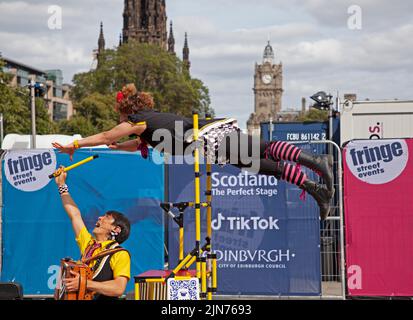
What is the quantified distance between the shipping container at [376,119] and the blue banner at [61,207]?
262 inches

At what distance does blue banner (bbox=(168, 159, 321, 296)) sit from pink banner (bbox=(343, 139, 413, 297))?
24.5 inches

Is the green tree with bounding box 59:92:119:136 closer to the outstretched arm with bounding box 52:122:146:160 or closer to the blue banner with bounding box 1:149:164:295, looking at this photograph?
the blue banner with bounding box 1:149:164:295

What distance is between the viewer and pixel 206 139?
741 centimetres

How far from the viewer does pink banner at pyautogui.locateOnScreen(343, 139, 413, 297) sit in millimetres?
11203

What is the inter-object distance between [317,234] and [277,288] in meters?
0.97

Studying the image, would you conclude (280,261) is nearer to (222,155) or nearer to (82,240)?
(222,155)

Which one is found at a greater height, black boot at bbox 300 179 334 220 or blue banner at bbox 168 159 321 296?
black boot at bbox 300 179 334 220

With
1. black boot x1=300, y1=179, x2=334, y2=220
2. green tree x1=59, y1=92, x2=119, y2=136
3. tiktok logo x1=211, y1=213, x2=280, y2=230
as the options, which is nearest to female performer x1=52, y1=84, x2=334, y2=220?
black boot x1=300, y1=179, x2=334, y2=220

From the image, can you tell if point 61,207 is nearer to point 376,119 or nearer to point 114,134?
point 114,134

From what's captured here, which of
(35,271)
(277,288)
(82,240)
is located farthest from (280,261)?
(82,240)

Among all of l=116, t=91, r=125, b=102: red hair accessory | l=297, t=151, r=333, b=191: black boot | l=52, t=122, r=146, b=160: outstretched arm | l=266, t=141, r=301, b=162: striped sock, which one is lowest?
l=297, t=151, r=333, b=191: black boot

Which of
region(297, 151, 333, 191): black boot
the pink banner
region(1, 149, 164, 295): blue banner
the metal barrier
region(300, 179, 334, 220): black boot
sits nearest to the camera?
region(297, 151, 333, 191): black boot

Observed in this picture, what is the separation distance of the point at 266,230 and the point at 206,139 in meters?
4.47
